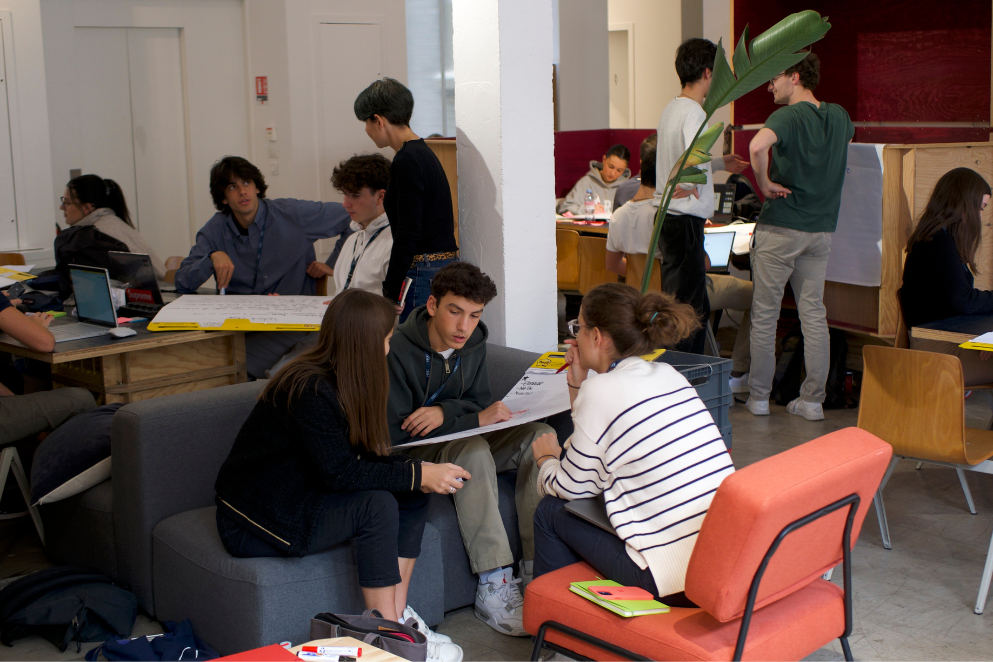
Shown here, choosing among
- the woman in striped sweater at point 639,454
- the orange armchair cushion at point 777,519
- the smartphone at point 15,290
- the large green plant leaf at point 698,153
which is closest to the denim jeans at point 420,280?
the large green plant leaf at point 698,153

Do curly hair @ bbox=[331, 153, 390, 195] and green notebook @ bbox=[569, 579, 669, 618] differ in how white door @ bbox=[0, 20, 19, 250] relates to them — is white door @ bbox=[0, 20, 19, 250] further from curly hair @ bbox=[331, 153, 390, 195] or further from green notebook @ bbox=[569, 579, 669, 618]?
green notebook @ bbox=[569, 579, 669, 618]

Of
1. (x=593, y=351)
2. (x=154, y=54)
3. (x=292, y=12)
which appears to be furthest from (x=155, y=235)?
(x=593, y=351)

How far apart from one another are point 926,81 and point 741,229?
4.80 feet

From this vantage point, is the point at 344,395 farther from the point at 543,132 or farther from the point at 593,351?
the point at 543,132

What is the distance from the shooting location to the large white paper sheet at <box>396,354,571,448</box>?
2.83 m

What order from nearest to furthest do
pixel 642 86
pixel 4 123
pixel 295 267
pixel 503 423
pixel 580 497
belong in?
pixel 580 497 < pixel 503 423 < pixel 295 267 < pixel 4 123 < pixel 642 86

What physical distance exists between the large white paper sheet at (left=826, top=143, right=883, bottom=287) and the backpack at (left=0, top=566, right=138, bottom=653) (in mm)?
3855

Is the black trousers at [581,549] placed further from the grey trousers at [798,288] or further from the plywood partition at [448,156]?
the grey trousers at [798,288]

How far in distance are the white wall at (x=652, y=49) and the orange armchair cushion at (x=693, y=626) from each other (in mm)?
8634

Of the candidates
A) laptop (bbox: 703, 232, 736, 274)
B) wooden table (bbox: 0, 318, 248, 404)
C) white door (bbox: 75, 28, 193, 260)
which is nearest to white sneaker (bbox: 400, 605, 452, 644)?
wooden table (bbox: 0, 318, 248, 404)

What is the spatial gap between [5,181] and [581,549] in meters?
5.84

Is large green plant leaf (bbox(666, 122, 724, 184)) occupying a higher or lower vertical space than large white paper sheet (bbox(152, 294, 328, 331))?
higher

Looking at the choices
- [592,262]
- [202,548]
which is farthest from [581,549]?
[592,262]

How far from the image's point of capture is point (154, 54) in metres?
7.95
